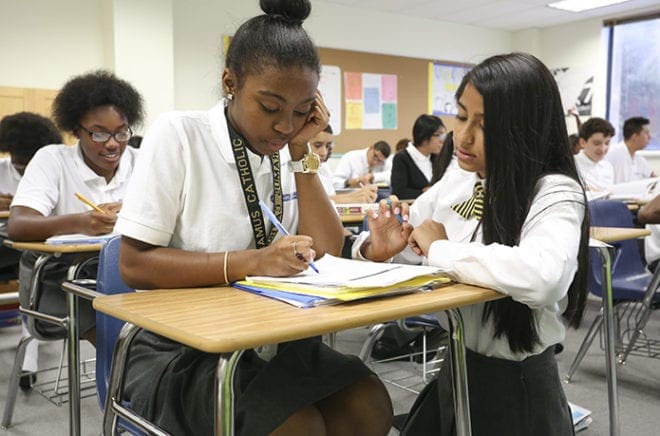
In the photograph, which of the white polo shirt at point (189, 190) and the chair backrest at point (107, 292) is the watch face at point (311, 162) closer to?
the white polo shirt at point (189, 190)

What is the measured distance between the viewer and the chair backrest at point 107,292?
1.34 m

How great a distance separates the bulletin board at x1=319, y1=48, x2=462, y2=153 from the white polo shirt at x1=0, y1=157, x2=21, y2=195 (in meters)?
3.93

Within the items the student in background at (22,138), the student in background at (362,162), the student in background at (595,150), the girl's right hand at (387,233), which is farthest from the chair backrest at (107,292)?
the student in background at (362,162)

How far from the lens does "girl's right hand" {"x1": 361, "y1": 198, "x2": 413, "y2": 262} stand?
1297 millimetres

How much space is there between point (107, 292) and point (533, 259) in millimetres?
866

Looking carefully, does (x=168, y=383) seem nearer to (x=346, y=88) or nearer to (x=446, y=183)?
(x=446, y=183)

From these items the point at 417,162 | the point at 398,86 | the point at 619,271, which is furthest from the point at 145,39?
the point at 619,271

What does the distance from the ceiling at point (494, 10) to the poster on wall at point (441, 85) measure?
0.59 metres

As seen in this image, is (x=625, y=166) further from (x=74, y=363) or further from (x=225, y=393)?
(x=225, y=393)

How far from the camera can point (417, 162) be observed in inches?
198

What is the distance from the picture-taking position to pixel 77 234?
206 centimetres

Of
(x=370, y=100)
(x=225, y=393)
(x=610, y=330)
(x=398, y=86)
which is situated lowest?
(x=610, y=330)

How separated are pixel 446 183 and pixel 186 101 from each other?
4926 millimetres

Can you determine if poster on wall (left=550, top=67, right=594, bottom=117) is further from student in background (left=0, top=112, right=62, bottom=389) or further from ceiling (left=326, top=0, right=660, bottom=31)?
student in background (left=0, top=112, right=62, bottom=389)
